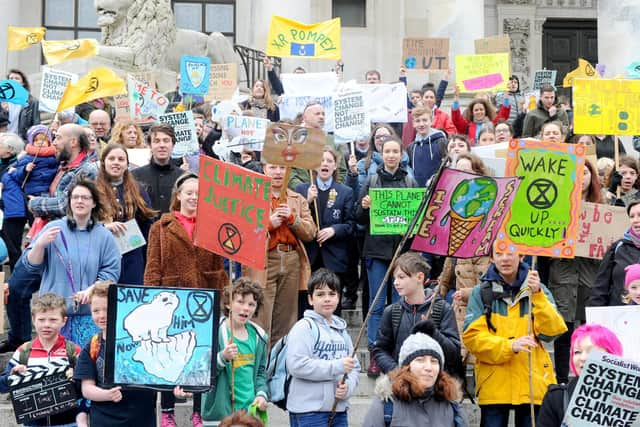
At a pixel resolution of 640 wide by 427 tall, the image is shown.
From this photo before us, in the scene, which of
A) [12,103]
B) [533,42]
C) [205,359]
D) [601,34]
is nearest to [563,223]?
[205,359]

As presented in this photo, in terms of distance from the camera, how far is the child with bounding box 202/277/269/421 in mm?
7691

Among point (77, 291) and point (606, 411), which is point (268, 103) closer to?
point (77, 291)

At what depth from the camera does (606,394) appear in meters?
6.16

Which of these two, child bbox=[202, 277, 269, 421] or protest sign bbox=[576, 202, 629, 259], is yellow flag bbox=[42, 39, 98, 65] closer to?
protest sign bbox=[576, 202, 629, 259]

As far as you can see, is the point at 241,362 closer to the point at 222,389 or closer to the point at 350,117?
the point at 222,389

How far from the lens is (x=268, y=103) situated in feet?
49.2

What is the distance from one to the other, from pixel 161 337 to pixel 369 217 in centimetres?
355

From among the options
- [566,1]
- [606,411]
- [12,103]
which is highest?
[566,1]

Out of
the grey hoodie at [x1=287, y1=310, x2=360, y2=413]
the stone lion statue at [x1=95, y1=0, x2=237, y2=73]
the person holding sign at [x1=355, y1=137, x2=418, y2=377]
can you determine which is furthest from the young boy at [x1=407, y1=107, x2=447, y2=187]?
the stone lion statue at [x1=95, y1=0, x2=237, y2=73]

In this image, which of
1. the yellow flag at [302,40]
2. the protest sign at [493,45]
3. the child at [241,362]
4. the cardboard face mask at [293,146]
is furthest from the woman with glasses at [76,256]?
the protest sign at [493,45]

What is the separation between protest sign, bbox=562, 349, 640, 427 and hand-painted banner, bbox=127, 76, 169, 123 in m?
8.10

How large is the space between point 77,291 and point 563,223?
10.2 feet

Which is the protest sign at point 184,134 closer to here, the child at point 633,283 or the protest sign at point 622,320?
the child at point 633,283

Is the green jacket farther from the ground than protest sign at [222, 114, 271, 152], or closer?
closer
